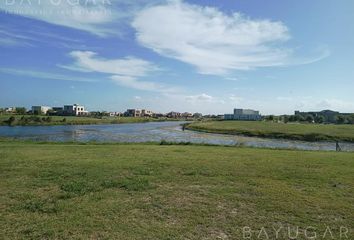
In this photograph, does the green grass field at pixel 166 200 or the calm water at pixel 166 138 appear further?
the calm water at pixel 166 138

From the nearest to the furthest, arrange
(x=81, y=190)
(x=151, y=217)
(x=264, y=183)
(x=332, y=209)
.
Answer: (x=151, y=217), (x=332, y=209), (x=81, y=190), (x=264, y=183)

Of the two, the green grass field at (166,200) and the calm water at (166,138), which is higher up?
the green grass field at (166,200)

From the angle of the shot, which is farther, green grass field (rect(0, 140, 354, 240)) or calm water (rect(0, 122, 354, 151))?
calm water (rect(0, 122, 354, 151))

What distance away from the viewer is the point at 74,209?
25.8 feet

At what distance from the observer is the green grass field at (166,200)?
6801mm

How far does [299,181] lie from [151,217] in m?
6.00

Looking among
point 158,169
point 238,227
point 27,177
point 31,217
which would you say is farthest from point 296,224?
point 27,177

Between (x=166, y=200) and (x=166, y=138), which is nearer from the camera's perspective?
(x=166, y=200)

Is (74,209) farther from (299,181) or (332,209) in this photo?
(299,181)

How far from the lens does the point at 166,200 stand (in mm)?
8789

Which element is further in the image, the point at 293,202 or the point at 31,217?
the point at 293,202

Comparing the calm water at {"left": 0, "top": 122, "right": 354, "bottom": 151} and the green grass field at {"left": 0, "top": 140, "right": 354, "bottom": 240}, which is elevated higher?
the green grass field at {"left": 0, "top": 140, "right": 354, "bottom": 240}

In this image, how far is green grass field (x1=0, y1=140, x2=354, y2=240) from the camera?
680 centimetres

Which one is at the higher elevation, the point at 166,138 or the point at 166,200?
the point at 166,200
